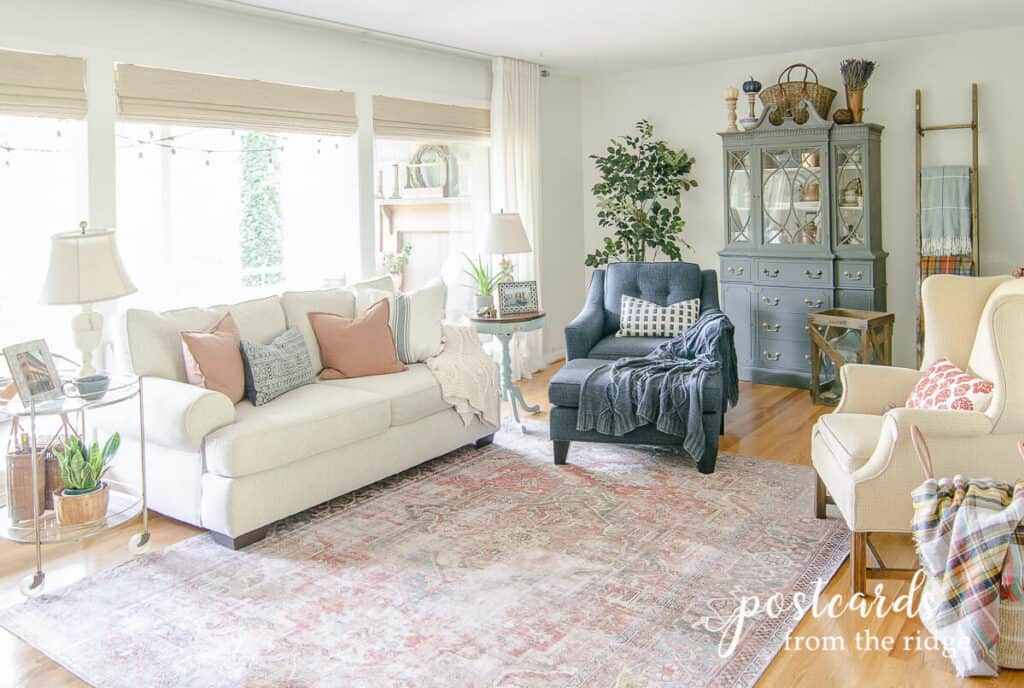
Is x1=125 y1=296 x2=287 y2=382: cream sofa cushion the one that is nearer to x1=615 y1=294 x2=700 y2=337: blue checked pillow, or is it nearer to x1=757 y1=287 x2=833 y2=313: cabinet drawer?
x1=615 y1=294 x2=700 y2=337: blue checked pillow

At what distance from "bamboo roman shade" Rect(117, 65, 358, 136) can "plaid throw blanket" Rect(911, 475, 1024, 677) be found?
12.3 feet

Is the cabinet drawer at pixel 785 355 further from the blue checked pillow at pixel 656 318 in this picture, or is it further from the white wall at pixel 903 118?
the blue checked pillow at pixel 656 318

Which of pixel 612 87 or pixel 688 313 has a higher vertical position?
pixel 612 87

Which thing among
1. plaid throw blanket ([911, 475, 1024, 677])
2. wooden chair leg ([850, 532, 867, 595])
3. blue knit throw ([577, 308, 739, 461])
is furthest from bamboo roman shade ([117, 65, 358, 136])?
plaid throw blanket ([911, 475, 1024, 677])

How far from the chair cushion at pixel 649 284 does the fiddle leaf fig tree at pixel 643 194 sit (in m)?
1.03

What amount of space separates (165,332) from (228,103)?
1.46m

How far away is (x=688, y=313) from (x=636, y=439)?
1244mm

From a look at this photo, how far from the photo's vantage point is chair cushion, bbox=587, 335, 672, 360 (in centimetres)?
504

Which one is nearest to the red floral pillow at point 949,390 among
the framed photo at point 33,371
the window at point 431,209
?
the framed photo at point 33,371

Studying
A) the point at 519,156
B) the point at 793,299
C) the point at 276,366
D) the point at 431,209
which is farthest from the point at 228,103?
the point at 793,299

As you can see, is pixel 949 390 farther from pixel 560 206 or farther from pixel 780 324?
pixel 560 206

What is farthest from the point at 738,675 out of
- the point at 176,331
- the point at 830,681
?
the point at 176,331

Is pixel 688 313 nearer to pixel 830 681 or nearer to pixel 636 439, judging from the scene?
pixel 636 439

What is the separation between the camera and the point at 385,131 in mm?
5605
